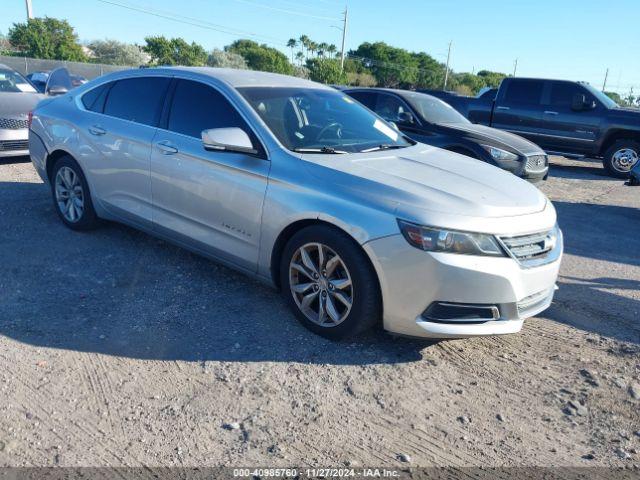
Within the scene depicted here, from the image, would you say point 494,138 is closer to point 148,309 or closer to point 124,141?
point 124,141

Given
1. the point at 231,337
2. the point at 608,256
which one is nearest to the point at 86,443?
the point at 231,337

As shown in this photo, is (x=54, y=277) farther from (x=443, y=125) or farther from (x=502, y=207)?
(x=443, y=125)

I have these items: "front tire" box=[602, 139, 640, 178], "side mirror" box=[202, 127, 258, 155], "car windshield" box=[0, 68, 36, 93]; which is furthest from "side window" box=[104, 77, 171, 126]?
"front tire" box=[602, 139, 640, 178]

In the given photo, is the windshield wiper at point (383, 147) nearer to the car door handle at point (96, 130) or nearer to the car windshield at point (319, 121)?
the car windshield at point (319, 121)

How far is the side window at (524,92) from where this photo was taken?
1295 centimetres

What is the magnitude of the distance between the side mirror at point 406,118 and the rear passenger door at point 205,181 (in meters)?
4.97

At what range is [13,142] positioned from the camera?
28.0 feet

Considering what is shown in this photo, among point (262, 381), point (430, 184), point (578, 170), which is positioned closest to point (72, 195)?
point (262, 381)

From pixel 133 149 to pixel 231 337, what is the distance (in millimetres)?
1992

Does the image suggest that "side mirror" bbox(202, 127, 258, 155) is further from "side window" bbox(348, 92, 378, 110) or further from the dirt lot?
"side window" bbox(348, 92, 378, 110)

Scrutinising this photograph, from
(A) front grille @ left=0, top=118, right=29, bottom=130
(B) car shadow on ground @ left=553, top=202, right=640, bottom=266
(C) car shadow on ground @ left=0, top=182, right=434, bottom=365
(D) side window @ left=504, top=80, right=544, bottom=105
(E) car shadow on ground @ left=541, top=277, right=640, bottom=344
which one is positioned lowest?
(C) car shadow on ground @ left=0, top=182, right=434, bottom=365

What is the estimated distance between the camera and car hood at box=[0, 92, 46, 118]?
340 inches

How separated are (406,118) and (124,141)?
5254mm

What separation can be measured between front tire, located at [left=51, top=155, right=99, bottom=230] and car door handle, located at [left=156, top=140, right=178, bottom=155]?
1231 millimetres
